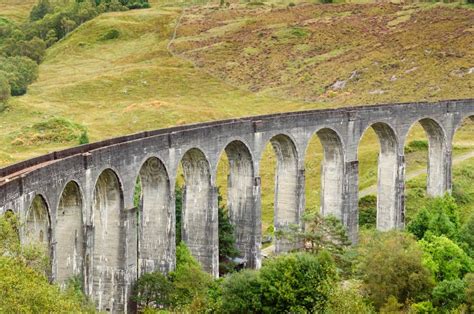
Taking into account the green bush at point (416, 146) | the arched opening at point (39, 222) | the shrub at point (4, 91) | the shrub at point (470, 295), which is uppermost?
the shrub at point (4, 91)

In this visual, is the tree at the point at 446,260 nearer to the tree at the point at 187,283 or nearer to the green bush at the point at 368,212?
the tree at the point at 187,283

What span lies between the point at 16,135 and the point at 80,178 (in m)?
52.4

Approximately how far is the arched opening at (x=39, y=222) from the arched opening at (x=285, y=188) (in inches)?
919

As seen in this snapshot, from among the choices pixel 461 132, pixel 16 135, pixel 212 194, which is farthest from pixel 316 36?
pixel 212 194

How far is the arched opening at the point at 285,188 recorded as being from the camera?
5578cm

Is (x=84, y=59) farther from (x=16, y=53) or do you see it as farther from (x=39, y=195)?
(x=39, y=195)

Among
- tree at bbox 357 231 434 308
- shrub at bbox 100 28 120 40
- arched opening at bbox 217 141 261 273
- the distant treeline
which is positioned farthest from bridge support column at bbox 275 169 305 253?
shrub at bbox 100 28 120 40

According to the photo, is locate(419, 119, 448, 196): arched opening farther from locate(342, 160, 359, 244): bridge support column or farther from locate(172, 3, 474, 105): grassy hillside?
locate(172, 3, 474, 105): grassy hillside

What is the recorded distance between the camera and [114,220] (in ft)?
140

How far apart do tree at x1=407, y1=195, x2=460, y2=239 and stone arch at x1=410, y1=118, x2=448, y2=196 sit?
5.66 m

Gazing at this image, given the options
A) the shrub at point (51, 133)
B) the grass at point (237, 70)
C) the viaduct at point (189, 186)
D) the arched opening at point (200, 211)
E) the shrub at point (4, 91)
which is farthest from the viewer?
the shrub at point (4, 91)

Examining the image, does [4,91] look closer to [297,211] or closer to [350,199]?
[297,211]

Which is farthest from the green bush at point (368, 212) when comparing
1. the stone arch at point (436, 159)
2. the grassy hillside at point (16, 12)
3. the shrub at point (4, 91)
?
the grassy hillside at point (16, 12)

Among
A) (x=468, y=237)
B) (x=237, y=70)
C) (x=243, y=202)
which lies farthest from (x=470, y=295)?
(x=237, y=70)
